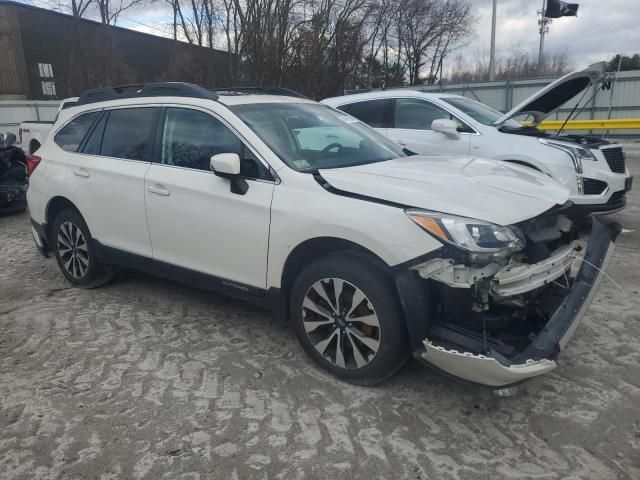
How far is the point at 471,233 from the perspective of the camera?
8.82 feet

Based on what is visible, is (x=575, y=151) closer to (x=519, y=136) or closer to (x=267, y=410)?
(x=519, y=136)

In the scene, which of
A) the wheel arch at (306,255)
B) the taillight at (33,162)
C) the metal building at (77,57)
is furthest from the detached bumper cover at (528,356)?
the metal building at (77,57)

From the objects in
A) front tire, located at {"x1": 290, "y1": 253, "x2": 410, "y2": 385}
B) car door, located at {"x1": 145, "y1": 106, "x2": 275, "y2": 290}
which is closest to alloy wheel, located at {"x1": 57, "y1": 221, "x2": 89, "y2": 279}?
car door, located at {"x1": 145, "y1": 106, "x2": 275, "y2": 290}

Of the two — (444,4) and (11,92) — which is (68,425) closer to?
(11,92)

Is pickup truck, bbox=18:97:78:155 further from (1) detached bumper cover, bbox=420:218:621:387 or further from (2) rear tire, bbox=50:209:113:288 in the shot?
(1) detached bumper cover, bbox=420:218:621:387

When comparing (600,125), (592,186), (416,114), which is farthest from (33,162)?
(600,125)

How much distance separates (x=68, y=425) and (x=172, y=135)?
7.21ft

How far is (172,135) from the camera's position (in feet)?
13.3

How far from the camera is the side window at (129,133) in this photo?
4.20 m

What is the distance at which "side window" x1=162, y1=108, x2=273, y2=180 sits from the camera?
11.5 ft

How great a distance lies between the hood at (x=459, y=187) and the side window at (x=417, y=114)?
3785 mm

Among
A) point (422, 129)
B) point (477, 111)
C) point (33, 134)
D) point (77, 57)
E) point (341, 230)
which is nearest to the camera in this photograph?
point (341, 230)

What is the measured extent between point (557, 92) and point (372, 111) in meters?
2.54

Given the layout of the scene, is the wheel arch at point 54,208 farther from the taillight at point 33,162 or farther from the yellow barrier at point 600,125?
the yellow barrier at point 600,125
